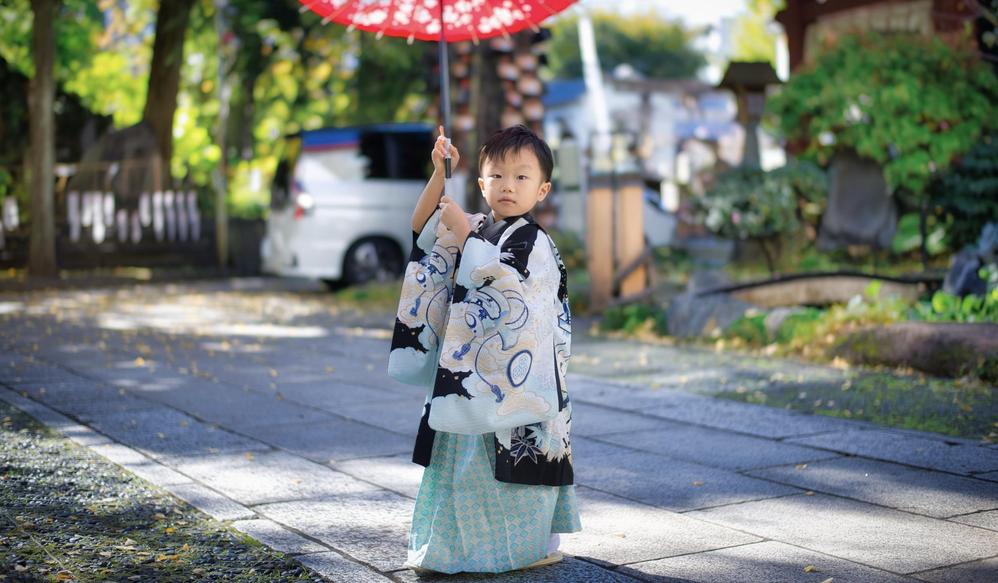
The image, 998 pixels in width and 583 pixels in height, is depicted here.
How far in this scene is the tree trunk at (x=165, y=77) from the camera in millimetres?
19625

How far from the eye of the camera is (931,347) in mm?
7355

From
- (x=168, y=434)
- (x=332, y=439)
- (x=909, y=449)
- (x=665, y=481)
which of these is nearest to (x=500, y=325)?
(x=665, y=481)

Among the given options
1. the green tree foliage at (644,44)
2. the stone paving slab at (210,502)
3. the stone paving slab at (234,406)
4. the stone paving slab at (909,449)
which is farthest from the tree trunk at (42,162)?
the green tree foliage at (644,44)

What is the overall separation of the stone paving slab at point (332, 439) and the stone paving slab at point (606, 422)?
943mm

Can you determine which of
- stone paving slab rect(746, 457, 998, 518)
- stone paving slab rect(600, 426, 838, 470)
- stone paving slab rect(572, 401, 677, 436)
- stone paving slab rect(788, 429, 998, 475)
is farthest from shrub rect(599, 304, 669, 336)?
stone paving slab rect(746, 457, 998, 518)

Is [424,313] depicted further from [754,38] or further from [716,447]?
[754,38]

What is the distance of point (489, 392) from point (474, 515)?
404 mm

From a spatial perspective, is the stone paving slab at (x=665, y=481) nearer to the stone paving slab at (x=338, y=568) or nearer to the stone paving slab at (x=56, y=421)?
the stone paving slab at (x=338, y=568)

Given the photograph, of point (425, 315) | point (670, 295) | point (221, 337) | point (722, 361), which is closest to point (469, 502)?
point (425, 315)

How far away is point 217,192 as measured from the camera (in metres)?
19.3

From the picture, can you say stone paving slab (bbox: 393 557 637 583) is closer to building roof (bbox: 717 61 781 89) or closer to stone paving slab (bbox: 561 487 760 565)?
stone paving slab (bbox: 561 487 760 565)

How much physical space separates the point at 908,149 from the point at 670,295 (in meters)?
3.03

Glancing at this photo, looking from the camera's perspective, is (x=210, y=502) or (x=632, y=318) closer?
(x=210, y=502)

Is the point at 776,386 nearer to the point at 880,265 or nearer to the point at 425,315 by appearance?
the point at 425,315
